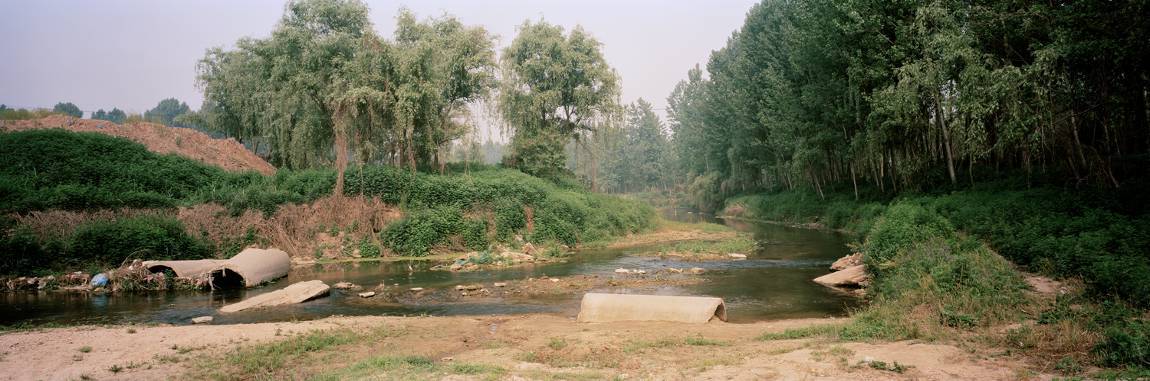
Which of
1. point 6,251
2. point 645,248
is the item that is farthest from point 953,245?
point 6,251

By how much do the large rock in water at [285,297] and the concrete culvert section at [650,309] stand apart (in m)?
8.84

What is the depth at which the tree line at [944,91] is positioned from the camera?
48.1 ft

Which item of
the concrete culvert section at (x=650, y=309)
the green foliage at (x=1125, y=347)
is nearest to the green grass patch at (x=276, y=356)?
the concrete culvert section at (x=650, y=309)

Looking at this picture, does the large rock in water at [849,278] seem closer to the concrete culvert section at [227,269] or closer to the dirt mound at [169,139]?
the concrete culvert section at [227,269]

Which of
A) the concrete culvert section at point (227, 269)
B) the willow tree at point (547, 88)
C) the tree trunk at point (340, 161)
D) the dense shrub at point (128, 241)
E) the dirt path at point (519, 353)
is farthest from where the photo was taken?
the willow tree at point (547, 88)

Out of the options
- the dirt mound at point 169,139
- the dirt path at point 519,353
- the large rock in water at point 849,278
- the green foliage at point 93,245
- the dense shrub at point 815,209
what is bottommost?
the large rock in water at point 849,278

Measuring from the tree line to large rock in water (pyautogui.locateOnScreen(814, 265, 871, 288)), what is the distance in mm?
4701

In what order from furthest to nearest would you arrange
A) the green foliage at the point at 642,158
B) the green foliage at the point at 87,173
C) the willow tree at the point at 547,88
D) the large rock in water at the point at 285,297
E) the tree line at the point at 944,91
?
the green foliage at the point at 642,158
the willow tree at the point at 547,88
the green foliage at the point at 87,173
the large rock in water at the point at 285,297
the tree line at the point at 944,91

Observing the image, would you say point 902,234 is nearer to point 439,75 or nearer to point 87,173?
point 439,75

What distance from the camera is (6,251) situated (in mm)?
20594

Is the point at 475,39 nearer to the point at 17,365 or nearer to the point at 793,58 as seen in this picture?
the point at 793,58

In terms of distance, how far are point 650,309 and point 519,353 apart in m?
4.06

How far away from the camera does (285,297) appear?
672 inches

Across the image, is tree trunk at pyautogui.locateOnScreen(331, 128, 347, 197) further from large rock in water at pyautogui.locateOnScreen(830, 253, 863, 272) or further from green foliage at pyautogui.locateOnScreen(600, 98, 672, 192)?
green foliage at pyautogui.locateOnScreen(600, 98, 672, 192)
